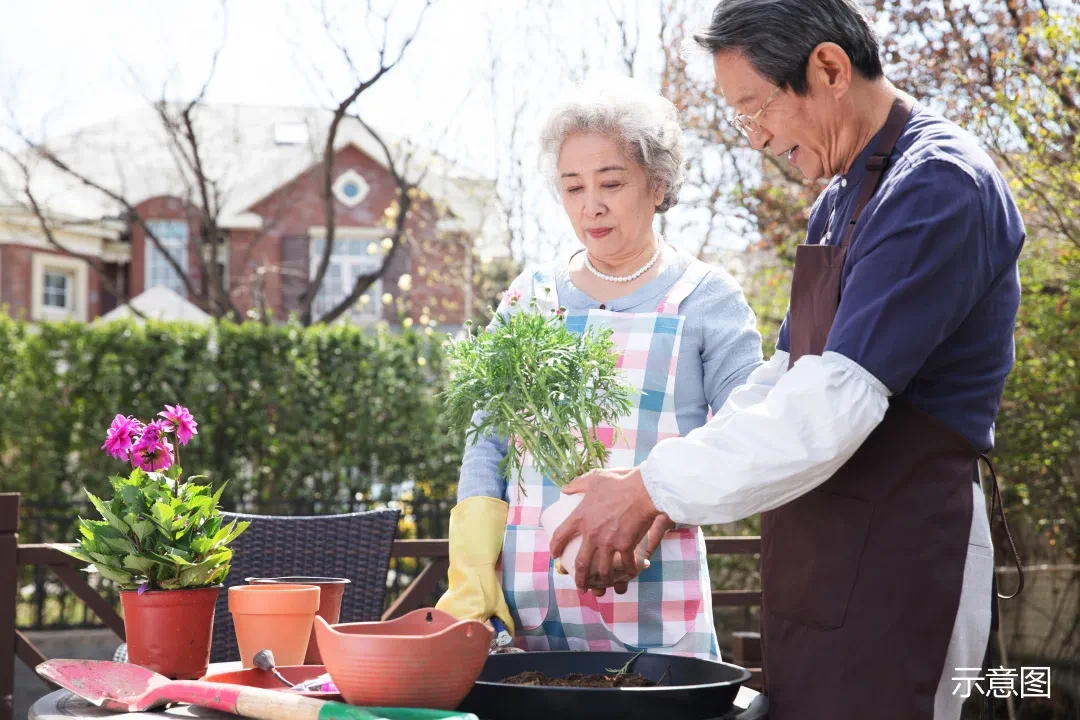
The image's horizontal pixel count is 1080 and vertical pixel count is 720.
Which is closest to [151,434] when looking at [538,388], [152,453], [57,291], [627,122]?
[152,453]

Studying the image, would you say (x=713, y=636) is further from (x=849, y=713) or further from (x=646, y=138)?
(x=646, y=138)

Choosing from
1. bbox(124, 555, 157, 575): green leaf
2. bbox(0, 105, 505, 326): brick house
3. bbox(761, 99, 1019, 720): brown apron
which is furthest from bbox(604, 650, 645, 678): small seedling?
bbox(0, 105, 505, 326): brick house

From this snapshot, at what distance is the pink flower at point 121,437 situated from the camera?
5.86ft

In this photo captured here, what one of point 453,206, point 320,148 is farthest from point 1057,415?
point 320,148

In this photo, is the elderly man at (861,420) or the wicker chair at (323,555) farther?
the wicker chair at (323,555)

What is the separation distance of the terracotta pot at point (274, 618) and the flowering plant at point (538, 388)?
1.19 ft

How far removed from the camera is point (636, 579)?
6.23ft

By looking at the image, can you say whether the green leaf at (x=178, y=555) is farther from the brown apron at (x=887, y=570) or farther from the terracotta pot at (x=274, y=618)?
the brown apron at (x=887, y=570)

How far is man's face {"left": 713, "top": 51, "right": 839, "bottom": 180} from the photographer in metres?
1.56

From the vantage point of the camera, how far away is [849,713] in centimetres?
139

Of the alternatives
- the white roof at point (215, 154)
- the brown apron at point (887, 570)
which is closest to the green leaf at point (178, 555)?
the brown apron at point (887, 570)

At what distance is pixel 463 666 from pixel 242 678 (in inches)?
18.3

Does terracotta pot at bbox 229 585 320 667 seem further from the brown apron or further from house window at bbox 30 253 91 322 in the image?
house window at bbox 30 253 91 322

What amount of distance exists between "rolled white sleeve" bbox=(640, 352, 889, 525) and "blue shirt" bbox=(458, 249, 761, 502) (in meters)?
0.62
